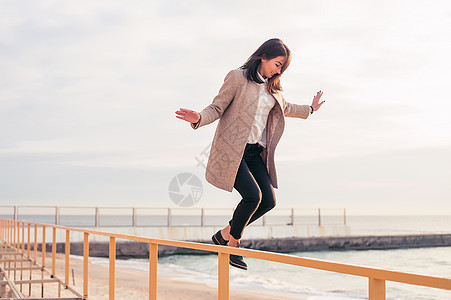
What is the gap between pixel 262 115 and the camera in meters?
2.99

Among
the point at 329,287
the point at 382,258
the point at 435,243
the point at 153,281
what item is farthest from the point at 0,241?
the point at 435,243

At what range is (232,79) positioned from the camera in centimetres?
301

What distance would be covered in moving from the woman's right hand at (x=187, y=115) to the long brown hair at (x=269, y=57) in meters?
0.40

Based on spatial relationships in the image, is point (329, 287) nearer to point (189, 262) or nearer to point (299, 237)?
point (299, 237)

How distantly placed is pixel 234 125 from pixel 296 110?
1.66 ft

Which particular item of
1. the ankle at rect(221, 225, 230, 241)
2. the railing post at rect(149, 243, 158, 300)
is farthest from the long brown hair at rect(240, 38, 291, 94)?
the railing post at rect(149, 243, 158, 300)

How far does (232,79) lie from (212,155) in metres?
0.43

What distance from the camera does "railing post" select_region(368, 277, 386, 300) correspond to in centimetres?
156

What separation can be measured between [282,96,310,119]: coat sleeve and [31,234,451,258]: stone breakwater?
2105 cm

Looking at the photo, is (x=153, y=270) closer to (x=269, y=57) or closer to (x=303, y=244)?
(x=269, y=57)

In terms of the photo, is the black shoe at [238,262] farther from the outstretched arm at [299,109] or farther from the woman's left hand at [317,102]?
the woman's left hand at [317,102]

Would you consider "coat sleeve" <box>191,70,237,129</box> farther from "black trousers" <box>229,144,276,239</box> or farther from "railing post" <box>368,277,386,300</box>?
"railing post" <box>368,277,386,300</box>

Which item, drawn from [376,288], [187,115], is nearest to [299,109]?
[187,115]

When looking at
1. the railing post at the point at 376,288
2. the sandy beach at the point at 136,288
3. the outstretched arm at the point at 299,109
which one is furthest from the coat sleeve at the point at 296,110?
the sandy beach at the point at 136,288
